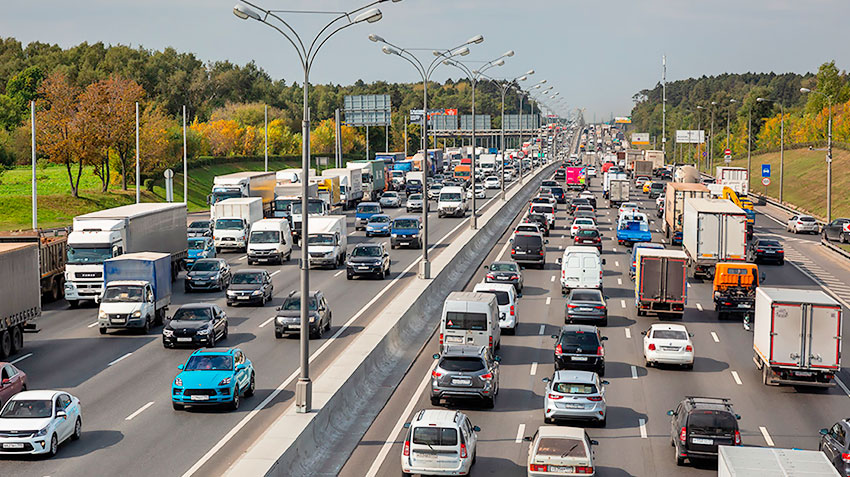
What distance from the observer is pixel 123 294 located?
37.8 meters

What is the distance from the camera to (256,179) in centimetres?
7738

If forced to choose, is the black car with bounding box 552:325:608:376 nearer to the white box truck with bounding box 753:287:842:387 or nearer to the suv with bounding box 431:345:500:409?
the suv with bounding box 431:345:500:409

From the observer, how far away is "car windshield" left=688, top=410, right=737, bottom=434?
73.7 feet

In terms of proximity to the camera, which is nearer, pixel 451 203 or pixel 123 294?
pixel 123 294

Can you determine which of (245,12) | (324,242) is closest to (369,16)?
(245,12)

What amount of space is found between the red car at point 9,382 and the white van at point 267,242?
2866 cm

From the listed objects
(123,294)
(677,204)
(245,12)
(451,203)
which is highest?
(245,12)

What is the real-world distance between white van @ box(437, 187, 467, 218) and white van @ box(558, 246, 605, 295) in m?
36.1

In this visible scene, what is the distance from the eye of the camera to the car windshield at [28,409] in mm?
23359

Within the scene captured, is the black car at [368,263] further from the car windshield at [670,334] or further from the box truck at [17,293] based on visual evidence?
the car windshield at [670,334]

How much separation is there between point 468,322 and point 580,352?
12.0 ft

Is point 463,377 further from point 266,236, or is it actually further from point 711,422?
point 266,236

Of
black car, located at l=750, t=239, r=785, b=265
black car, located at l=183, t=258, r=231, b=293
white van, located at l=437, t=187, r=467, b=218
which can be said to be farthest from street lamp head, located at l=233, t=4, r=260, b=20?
white van, located at l=437, t=187, r=467, b=218

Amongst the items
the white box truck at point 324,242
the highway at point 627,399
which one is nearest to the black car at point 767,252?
the highway at point 627,399
